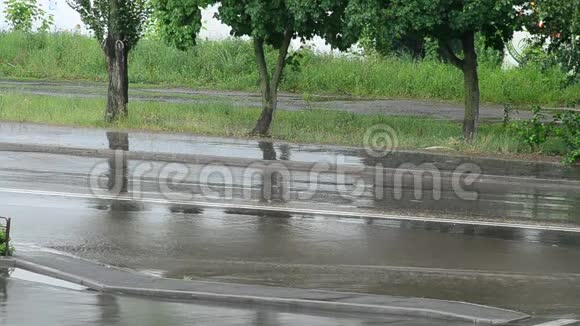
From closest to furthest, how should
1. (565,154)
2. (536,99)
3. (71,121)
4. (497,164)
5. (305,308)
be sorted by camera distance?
(305,308)
(497,164)
(565,154)
(71,121)
(536,99)

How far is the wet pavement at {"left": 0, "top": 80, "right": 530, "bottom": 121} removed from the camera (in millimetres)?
30484

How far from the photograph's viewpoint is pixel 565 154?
2291 centimetres

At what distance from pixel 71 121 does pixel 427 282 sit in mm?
15027

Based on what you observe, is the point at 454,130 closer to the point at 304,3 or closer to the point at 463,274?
the point at 304,3

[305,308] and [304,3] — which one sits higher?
[304,3]

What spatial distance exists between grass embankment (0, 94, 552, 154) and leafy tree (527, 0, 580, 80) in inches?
85.5

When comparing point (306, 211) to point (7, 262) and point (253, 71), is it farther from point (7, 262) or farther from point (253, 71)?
point (253, 71)

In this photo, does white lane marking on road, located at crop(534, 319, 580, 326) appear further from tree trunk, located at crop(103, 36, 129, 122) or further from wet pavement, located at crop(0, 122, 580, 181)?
tree trunk, located at crop(103, 36, 129, 122)

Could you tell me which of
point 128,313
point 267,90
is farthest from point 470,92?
point 128,313

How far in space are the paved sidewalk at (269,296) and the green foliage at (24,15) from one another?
110ft

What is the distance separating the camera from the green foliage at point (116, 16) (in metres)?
24.0

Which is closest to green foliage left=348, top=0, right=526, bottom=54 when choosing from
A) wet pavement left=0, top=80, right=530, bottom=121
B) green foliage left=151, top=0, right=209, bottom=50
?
green foliage left=151, top=0, right=209, bottom=50

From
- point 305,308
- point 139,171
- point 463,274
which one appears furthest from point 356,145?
point 305,308

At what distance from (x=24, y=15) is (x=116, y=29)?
67.9 feet
